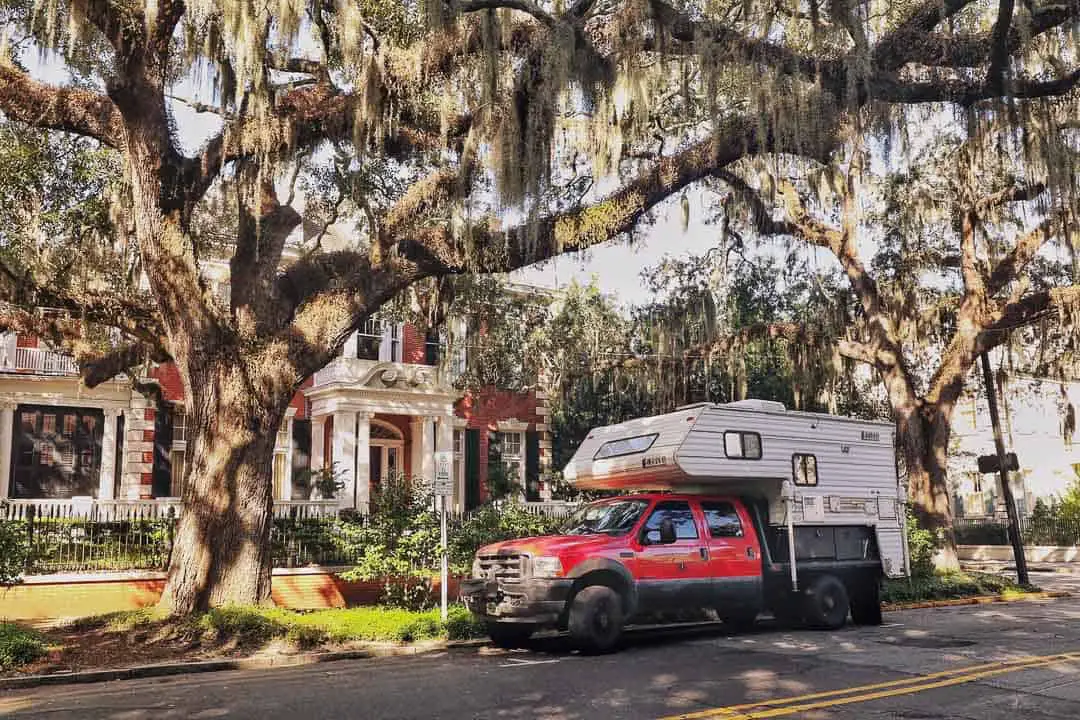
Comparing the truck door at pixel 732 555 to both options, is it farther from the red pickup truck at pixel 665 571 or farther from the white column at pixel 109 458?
the white column at pixel 109 458

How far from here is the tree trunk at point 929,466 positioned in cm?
2098

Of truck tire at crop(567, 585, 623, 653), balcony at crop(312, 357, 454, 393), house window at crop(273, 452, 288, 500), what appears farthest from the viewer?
house window at crop(273, 452, 288, 500)

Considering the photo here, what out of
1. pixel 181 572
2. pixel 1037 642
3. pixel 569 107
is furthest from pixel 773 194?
pixel 181 572

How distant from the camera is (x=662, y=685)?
849 centimetres

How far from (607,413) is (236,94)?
21.2m

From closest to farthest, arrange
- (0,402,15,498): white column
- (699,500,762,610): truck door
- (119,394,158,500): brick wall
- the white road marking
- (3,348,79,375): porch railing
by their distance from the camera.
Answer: the white road marking
(699,500,762,610): truck door
(0,402,15,498): white column
(3,348,79,375): porch railing
(119,394,158,500): brick wall

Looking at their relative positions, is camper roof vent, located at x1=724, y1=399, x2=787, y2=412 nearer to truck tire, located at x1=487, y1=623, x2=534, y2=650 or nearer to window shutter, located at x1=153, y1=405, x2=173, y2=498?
truck tire, located at x1=487, y1=623, x2=534, y2=650

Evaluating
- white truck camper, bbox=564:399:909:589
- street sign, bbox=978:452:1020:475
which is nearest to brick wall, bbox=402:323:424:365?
white truck camper, bbox=564:399:909:589

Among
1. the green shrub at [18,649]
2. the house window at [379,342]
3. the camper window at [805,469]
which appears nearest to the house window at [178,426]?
the house window at [379,342]

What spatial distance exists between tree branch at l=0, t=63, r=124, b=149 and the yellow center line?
37.0ft

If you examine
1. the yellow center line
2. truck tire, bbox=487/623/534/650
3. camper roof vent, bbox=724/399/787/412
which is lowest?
the yellow center line

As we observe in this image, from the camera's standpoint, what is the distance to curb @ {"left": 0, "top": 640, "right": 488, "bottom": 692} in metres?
9.74

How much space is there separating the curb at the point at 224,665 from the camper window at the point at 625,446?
129 inches

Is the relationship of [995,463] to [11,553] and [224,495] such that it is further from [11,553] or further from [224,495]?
[11,553]
